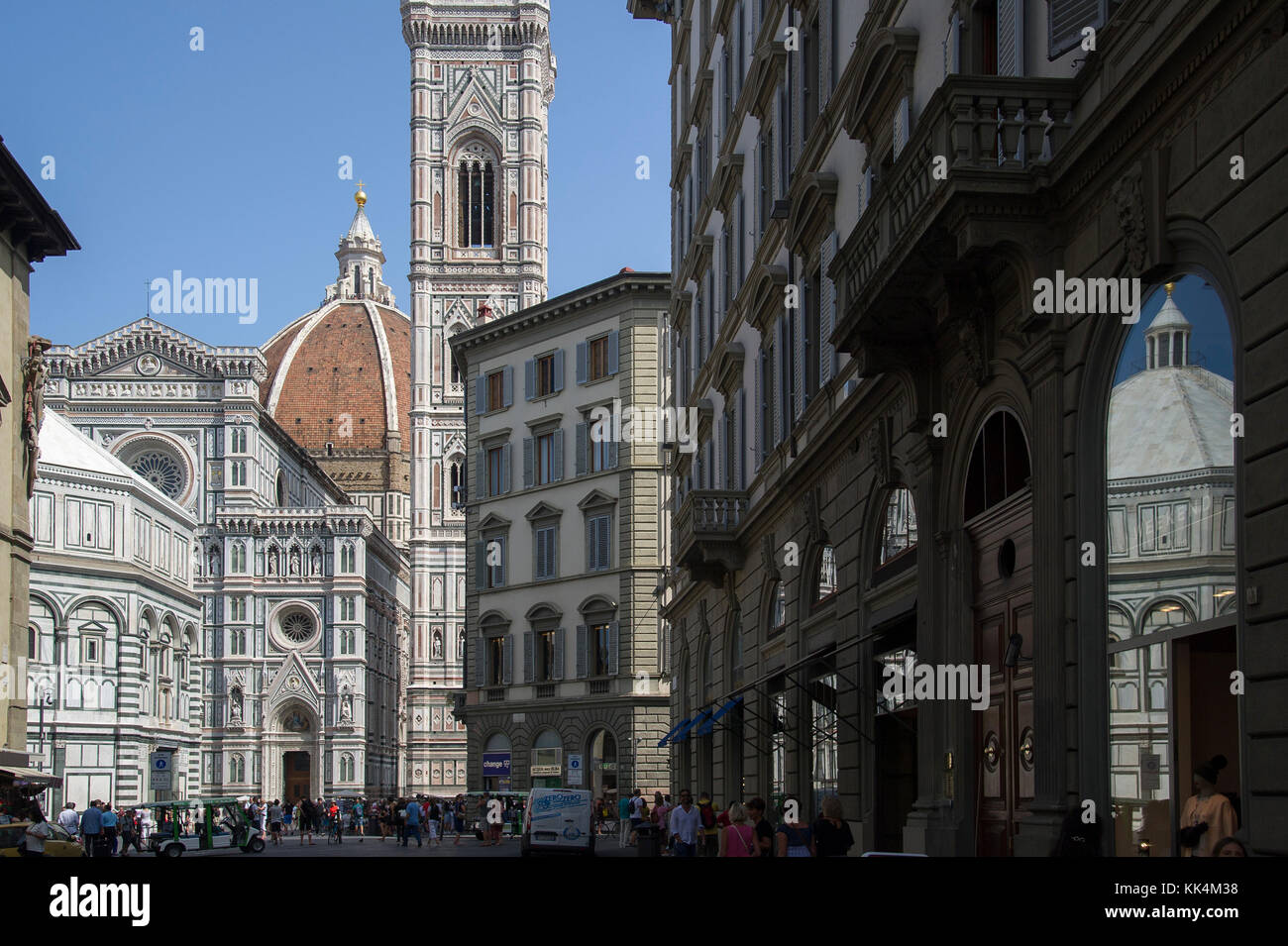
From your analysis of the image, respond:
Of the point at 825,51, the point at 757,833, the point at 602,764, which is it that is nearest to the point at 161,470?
the point at 602,764

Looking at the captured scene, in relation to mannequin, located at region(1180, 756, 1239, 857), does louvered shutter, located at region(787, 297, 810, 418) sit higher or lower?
higher

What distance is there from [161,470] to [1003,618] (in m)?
114

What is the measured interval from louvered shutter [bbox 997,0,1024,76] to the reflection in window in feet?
19.9

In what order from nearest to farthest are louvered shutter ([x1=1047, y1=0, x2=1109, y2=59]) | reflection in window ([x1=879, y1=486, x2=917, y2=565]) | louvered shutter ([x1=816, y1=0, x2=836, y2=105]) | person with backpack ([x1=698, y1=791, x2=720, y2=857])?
louvered shutter ([x1=1047, y1=0, x2=1109, y2=59]), reflection in window ([x1=879, y1=486, x2=917, y2=565]), louvered shutter ([x1=816, y1=0, x2=836, y2=105]), person with backpack ([x1=698, y1=791, x2=720, y2=857])

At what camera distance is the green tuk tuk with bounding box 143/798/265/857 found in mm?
49750

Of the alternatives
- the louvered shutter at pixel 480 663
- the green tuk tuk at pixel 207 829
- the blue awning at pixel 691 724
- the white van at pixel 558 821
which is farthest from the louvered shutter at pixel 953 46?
the louvered shutter at pixel 480 663

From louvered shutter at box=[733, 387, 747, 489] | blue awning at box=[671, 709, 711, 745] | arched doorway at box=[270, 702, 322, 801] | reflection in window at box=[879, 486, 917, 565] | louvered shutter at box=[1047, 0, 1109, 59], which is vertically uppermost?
louvered shutter at box=[1047, 0, 1109, 59]

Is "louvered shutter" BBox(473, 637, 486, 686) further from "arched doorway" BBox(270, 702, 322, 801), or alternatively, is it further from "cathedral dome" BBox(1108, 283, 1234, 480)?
"arched doorway" BBox(270, 702, 322, 801)

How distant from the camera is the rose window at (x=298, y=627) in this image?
12925 centimetres

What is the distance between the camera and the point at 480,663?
2798 inches

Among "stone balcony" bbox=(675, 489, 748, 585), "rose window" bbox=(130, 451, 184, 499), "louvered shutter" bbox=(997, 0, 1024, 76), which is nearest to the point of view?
"louvered shutter" bbox=(997, 0, 1024, 76)

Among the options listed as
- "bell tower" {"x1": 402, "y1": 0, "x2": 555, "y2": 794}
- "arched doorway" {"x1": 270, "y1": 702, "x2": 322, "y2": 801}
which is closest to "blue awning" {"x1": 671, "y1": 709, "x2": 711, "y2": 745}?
"arched doorway" {"x1": 270, "y1": 702, "x2": 322, "y2": 801}

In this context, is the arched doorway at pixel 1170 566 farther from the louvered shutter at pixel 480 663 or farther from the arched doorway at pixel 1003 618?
the louvered shutter at pixel 480 663

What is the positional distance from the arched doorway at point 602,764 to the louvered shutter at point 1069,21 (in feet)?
169
